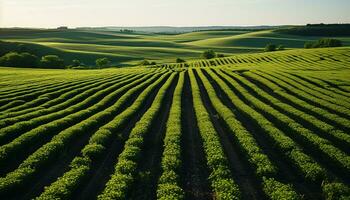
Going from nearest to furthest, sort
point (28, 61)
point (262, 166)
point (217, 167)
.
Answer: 1. point (262, 166)
2. point (217, 167)
3. point (28, 61)

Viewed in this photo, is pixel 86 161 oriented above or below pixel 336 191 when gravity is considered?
below

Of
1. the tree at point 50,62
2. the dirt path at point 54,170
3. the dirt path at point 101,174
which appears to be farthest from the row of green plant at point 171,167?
the tree at point 50,62

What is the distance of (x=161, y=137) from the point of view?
991 inches

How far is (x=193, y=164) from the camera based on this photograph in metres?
20.0

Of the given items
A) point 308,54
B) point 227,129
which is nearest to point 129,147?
point 227,129

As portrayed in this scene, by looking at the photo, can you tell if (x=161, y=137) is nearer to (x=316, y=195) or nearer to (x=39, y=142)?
(x=39, y=142)

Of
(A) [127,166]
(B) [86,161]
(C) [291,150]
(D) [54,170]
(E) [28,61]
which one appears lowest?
(E) [28,61]

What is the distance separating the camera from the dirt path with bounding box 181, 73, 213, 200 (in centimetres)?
1673

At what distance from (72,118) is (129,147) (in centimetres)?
961

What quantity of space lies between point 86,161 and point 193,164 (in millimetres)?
6168

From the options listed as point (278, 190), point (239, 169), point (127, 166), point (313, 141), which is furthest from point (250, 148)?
point (127, 166)

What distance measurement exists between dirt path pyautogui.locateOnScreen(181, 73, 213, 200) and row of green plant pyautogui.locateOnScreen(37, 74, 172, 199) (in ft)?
16.6

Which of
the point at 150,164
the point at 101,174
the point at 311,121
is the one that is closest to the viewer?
the point at 101,174

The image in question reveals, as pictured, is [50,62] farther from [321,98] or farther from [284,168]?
[284,168]
